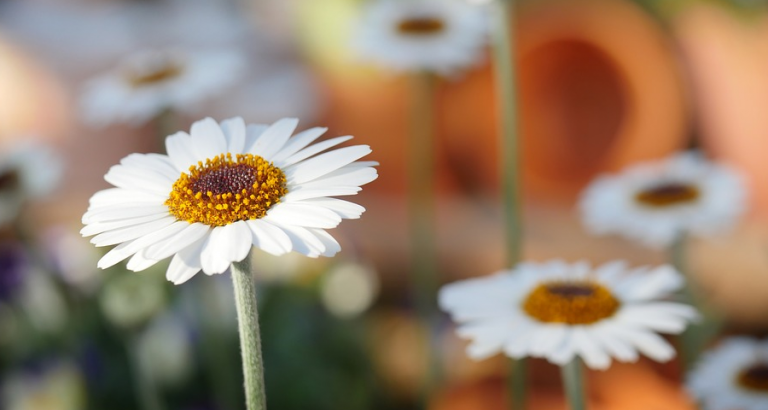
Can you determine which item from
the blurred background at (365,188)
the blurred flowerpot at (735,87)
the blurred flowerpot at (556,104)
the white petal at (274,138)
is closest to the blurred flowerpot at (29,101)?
the blurred background at (365,188)

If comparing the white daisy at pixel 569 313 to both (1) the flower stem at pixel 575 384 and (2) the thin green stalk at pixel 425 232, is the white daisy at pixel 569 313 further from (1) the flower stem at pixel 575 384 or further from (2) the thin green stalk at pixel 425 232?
(2) the thin green stalk at pixel 425 232

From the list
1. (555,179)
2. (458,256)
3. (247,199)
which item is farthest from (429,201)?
(247,199)

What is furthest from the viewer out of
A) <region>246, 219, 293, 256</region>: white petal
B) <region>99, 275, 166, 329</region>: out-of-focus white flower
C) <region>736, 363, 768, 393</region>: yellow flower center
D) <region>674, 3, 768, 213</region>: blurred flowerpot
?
<region>674, 3, 768, 213</region>: blurred flowerpot

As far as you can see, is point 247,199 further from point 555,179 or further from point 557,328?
point 555,179

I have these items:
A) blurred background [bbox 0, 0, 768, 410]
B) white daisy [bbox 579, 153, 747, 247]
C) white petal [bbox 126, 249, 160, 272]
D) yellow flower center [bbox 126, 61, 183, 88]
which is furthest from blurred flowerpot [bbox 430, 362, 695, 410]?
white petal [bbox 126, 249, 160, 272]

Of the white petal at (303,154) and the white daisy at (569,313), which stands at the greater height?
the white petal at (303,154)

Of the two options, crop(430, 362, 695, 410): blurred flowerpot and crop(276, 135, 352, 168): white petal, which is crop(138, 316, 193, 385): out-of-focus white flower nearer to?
crop(430, 362, 695, 410): blurred flowerpot

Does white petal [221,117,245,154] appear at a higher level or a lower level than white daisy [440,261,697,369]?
higher
